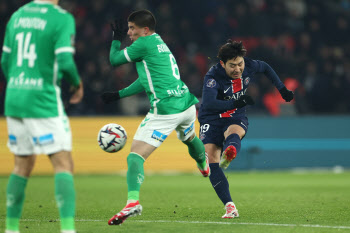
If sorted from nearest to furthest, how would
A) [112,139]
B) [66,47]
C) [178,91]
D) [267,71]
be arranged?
[66,47] → [178,91] → [112,139] → [267,71]

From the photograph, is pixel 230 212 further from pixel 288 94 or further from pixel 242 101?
pixel 288 94

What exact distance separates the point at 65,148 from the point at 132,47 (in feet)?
6.58

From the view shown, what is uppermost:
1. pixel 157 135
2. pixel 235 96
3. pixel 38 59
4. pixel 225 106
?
pixel 38 59

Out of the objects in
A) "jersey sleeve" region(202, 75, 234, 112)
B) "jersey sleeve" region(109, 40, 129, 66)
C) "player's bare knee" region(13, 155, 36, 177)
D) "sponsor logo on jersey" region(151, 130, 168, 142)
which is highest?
"jersey sleeve" region(109, 40, 129, 66)

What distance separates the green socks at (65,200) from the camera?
17.8 ft

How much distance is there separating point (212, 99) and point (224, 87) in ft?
1.44

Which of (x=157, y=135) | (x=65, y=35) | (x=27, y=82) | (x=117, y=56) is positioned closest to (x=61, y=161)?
(x=27, y=82)

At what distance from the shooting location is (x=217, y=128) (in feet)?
27.6

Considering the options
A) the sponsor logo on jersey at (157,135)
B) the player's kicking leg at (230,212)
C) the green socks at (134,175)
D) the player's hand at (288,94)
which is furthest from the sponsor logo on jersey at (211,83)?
the green socks at (134,175)

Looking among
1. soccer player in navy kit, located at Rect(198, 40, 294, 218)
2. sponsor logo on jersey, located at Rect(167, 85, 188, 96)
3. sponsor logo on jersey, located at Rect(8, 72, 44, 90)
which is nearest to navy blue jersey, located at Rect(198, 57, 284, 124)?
soccer player in navy kit, located at Rect(198, 40, 294, 218)

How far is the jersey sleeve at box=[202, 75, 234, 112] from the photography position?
307 inches

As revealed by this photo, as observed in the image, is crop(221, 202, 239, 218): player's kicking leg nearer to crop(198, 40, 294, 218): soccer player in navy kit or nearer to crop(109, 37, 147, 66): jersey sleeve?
crop(198, 40, 294, 218): soccer player in navy kit

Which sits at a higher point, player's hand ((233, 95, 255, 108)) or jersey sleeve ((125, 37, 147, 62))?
jersey sleeve ((125, 37, 147, 62))

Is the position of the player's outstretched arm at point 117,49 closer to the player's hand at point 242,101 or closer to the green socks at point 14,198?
the player's hand at point 242,101
